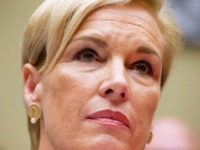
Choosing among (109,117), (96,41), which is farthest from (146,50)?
(109,117)

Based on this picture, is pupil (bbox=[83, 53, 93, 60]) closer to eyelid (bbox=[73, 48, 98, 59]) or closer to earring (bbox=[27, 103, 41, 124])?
eyelid (bbox=[73, 48, 98, 59])

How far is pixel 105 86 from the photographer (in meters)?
1.60

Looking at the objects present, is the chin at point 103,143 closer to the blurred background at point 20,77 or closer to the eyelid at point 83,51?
the eyelid at point 83,51

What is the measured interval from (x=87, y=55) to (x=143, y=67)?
0.22 metres

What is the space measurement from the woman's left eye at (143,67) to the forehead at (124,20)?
100 millimetres

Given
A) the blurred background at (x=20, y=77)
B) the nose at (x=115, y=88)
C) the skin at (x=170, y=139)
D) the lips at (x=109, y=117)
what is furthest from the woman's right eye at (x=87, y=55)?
the blurred background at (x=20, y=77)

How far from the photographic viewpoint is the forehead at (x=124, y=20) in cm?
172

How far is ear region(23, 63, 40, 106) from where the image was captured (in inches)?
70.4

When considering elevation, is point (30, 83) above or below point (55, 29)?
below

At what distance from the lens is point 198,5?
3641 mm

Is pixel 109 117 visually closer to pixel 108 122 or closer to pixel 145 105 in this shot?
pixel 108 122

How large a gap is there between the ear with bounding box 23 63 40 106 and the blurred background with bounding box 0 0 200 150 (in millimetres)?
1622

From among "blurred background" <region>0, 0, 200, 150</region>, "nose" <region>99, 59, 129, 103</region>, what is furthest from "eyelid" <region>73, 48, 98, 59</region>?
"blurred background" <region>0, 0, 200, 150</region>

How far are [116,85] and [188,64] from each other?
7.21 ft
